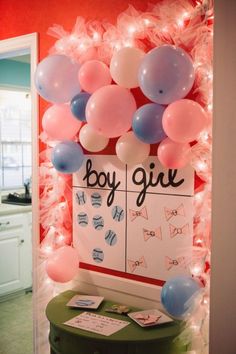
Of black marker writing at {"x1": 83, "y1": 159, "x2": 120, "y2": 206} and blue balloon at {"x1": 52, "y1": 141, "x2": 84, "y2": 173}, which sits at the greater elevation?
blue balloon at {"x1": 52, "y1": 141, "x2": 84, "y2": 173}

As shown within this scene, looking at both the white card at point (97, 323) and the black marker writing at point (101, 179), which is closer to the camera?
the white card at point (97, 323)

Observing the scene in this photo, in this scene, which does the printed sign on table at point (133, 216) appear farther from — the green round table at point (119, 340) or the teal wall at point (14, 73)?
the teal wall at point (14, 73)

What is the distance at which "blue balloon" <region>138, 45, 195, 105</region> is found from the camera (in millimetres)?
1642

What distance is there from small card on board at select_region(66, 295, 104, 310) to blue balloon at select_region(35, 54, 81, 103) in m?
1.09

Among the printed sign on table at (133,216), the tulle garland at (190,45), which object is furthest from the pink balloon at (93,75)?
the printed sign on table at (133,216)

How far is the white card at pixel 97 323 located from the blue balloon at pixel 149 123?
2.91ft

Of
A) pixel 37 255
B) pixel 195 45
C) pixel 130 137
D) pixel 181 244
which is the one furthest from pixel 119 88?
pixel 37 255

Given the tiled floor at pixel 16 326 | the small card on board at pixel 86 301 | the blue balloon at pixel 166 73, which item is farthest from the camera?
the tiled floor at pixel 16 326

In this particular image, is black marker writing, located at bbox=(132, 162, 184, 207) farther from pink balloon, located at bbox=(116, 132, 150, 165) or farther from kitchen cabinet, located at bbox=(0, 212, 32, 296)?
kitchen cabinet, located at bbox=(0, 212, 32, 296)

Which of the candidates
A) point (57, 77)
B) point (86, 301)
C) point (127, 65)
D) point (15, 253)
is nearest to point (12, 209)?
point (15, 253)

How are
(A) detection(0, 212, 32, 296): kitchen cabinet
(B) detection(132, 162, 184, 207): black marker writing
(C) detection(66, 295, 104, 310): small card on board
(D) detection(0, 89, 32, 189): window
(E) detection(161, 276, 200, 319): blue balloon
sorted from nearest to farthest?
(E) detection(161, 276, 200, 319): blue balloon < (B) detection(132, 162, 184, 207): black marker writing < (C) detection(66, 295, 104, 310): small card on board < (A) detection(0, 212, 32, 296): kitchen cabinet < (D) detection(0, 89, 32, 189): window

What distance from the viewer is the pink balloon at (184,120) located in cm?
168

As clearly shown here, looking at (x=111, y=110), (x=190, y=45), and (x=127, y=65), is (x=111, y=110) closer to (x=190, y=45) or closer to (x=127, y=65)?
(x=127, y=65)

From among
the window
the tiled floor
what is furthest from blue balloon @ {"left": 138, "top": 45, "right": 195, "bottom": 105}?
the window
